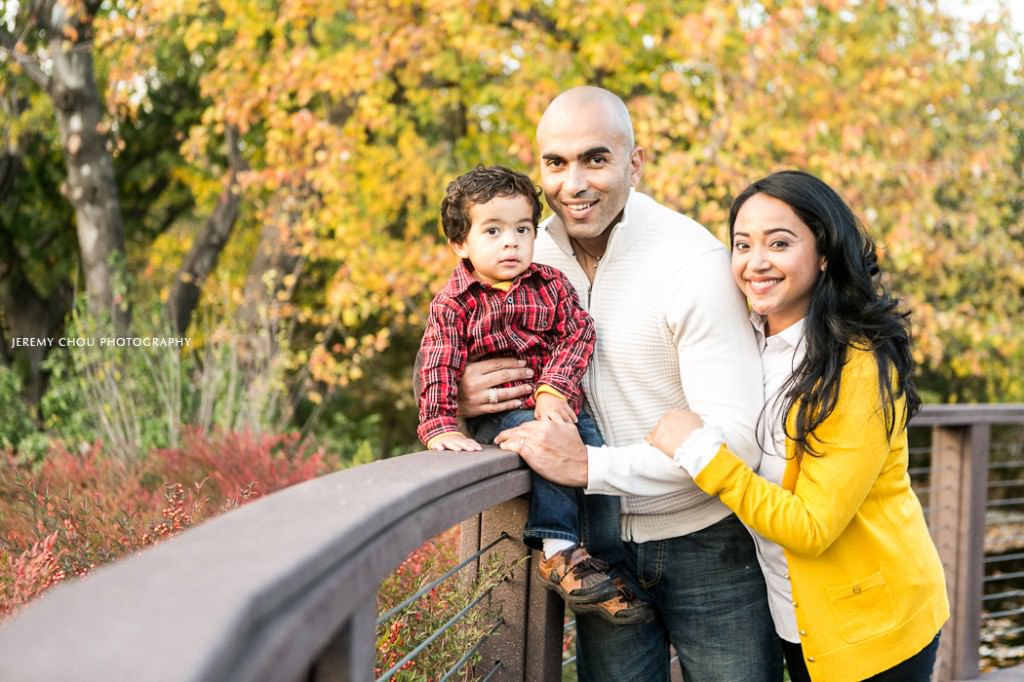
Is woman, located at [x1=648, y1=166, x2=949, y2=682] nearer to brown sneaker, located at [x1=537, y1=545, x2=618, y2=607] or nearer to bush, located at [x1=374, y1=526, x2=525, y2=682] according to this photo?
brown sneaker, located at [x1=537, y1=545, x2=618, y2=607]

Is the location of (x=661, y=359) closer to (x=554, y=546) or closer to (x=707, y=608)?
(x=554, y=546)

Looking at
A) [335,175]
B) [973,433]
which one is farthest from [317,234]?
[973,433]

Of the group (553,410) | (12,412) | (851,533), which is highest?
(553,410)

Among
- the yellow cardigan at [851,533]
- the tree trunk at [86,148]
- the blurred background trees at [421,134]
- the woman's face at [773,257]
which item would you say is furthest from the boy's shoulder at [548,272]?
the tree trunk at [86,148]

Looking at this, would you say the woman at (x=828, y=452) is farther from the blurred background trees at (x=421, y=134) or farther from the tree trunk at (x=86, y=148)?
the tree trunk at (x=86, y=148)

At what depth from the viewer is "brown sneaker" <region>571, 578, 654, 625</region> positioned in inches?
88.3

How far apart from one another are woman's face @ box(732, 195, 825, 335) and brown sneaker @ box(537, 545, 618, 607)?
68 centimetres

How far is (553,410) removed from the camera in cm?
221

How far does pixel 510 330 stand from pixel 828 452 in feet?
2.49

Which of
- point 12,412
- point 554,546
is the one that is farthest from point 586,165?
point 12,412

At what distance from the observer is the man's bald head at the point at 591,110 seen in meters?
2.46

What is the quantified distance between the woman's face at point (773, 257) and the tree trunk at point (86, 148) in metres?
6.89

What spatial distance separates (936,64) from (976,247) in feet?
5.96

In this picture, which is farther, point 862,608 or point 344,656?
point 862,608
